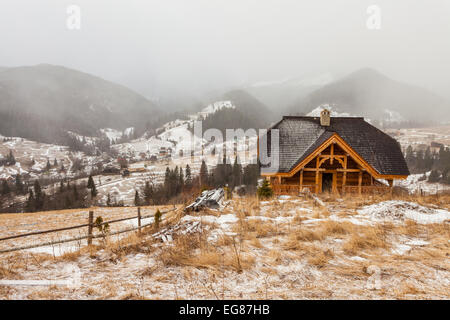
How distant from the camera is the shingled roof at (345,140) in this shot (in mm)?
16719

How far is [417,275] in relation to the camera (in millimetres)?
3910

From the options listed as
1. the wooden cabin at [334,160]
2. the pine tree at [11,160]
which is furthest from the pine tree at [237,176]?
the pine tree at [11,160]

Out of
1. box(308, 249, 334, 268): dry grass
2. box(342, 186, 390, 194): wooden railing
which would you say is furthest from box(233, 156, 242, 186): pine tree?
box(308, 249, 334, 268): dry grass

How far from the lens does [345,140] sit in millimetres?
17938

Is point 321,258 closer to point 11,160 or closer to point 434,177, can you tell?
point 434,177

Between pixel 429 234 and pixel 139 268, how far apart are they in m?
7.99

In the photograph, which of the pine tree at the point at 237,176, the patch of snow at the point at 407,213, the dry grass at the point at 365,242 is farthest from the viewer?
the pine tree at the point at 237,176

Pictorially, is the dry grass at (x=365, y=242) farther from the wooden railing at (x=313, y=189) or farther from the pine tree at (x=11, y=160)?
the pine tree at (x=11, y=160)

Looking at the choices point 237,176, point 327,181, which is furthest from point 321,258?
point 237,176

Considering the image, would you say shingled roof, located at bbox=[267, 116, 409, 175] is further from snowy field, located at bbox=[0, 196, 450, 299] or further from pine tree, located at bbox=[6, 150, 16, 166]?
pine tree, located at bbox=[6, 150, 16, 166]

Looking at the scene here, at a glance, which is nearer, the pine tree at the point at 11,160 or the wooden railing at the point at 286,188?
the wooden railing at the point at 286,188

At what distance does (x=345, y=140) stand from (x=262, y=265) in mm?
16875

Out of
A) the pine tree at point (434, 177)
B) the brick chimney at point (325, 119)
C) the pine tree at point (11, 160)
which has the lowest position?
the pine tree at point (434, 177)
